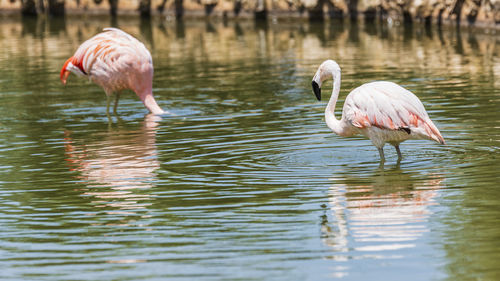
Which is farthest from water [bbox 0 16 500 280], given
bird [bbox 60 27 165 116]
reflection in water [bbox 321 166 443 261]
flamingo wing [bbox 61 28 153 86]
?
flamingo wing [bbox 61 28 153 86]

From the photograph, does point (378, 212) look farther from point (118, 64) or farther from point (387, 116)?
point (118, 64)

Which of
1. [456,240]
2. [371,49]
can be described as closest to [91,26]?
[371,49]

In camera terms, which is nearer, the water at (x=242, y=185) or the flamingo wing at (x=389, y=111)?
the water at (x=242, y=185)

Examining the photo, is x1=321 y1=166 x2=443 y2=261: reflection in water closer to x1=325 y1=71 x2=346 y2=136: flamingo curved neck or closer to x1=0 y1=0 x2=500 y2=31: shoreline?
x1=325 y1=71 x2=346 y2=136: flamingo curved neck

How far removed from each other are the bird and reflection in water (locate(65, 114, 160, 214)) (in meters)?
0.74

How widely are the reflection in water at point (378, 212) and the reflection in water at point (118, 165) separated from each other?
1.41m

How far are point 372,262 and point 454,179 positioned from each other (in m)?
2.03

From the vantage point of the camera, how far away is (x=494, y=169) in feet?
22.1

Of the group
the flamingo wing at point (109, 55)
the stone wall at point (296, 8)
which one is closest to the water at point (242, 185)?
the flamingo wing at point (109, 55)

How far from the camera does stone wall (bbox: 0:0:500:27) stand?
20078mm

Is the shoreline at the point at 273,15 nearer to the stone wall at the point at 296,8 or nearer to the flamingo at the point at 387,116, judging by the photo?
the stone wall at the point at 296,8

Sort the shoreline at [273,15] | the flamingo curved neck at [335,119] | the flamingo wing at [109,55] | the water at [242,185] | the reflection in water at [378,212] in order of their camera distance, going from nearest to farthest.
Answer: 1. the water at [242,185]
2. the reflection in water at [378,212]
3. the flamingo curved neck at [335,119]
4. the flamingo wing at [109,55]
5. the shoreline at [273,15]

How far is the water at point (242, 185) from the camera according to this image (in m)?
4.83

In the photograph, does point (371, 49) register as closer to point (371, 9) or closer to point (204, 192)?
point (371, 9)
